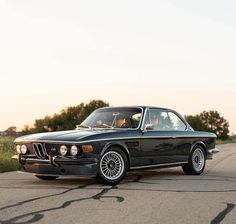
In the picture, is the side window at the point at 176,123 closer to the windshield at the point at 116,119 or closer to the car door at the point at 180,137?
the car door at the point at 180,137

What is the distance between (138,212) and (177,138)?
5.31 meters

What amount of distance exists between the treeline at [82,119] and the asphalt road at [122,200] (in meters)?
96.2

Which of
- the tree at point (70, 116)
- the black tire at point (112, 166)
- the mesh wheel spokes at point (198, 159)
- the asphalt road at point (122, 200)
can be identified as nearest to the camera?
the asphalt road at point (122, 200)

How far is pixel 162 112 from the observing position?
11906 mm

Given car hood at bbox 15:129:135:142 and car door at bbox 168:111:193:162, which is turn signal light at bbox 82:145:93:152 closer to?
car hood at bbox 15:129:135:142

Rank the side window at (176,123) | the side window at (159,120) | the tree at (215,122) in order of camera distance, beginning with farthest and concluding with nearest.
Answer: the tree at (215,122), the side window at (176,123), the side window at (159,120)

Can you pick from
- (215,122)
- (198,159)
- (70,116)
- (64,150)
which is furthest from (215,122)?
(64,150)

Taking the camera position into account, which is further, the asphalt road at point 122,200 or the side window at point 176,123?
the side window at point 176,123

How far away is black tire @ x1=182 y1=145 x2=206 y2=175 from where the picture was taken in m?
12.2

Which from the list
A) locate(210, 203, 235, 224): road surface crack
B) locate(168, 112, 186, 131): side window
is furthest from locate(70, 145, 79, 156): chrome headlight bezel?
locate(168, 112, 186, 131): side window

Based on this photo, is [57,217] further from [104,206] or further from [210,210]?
[210,210]

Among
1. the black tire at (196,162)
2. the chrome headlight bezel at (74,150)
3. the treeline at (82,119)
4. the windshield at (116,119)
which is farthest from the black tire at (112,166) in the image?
the treeline at (82,119)

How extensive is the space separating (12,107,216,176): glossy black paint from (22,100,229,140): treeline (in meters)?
94.6

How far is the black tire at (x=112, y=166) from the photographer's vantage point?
31.8 ft
